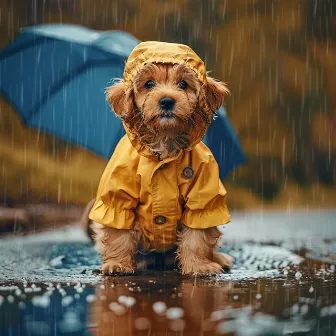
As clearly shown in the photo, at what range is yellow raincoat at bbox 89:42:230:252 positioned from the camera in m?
4.22

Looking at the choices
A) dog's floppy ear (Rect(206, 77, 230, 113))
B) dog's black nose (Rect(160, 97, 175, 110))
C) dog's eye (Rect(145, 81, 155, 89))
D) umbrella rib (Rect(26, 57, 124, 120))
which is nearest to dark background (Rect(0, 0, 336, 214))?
umbrella rib (Rect(26, 57, 124, 120))

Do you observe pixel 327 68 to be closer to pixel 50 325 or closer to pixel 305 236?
pixel 305 236

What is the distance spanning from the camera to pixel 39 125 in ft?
18.4

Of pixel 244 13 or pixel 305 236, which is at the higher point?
pixel 244 13

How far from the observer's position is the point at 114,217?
169 inches

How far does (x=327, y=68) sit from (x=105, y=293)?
18.3 ft

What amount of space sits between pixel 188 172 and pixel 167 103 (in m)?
0.52

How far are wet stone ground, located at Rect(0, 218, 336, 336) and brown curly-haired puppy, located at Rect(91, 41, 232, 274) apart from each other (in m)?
0.15

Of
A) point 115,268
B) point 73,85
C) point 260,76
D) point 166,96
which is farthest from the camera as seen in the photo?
point 260,76

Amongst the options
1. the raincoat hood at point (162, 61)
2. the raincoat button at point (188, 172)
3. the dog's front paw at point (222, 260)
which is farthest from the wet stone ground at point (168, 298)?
the raincoat hood at point (162, 61)

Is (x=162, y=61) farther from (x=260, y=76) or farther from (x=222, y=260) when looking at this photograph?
(x=260, y=76)

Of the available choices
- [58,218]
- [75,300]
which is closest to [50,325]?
[75,300]

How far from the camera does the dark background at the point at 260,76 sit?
327 inches

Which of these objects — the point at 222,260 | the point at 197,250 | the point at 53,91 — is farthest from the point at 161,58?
the point at 53,91
